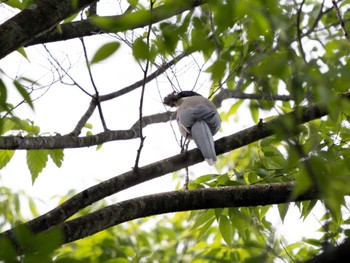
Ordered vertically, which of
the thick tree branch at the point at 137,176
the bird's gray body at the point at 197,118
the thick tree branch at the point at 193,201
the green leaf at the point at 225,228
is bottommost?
the green leaf at the point at 225,228

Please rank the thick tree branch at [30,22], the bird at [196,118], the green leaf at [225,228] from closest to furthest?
the thick tree branch at [30,22] < the green leaf at [225,228] < the bird at [196,118]

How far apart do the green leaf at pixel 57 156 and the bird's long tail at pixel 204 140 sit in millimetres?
982

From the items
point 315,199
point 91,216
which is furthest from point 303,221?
point 91,216

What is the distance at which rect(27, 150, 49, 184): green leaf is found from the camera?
3.77 m

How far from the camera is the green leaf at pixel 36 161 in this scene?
3.77 metres

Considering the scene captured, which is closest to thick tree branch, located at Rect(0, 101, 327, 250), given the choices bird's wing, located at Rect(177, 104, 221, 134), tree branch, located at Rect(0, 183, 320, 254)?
tree branch, located at Rect(0, 183, 320, 254)

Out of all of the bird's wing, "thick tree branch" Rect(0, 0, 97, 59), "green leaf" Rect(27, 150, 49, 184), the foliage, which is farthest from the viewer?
the bird's wing

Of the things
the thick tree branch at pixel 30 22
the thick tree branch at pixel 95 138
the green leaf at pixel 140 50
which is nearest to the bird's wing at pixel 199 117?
the thick tree branch at pixel 95 138

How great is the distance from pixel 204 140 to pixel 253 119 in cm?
71

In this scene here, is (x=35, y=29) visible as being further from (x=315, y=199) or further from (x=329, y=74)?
(x=315, y=199)

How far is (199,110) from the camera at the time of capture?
529 centimetres

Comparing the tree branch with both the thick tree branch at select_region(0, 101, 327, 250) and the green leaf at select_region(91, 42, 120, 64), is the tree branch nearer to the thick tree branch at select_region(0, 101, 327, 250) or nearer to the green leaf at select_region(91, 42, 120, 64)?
the thick tree branch at select_region(0, 101, 327, 250)

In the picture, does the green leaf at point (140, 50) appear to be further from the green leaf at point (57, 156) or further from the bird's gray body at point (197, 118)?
the bird's gray body at point (197, 118)

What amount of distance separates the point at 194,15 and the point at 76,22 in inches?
78.3
